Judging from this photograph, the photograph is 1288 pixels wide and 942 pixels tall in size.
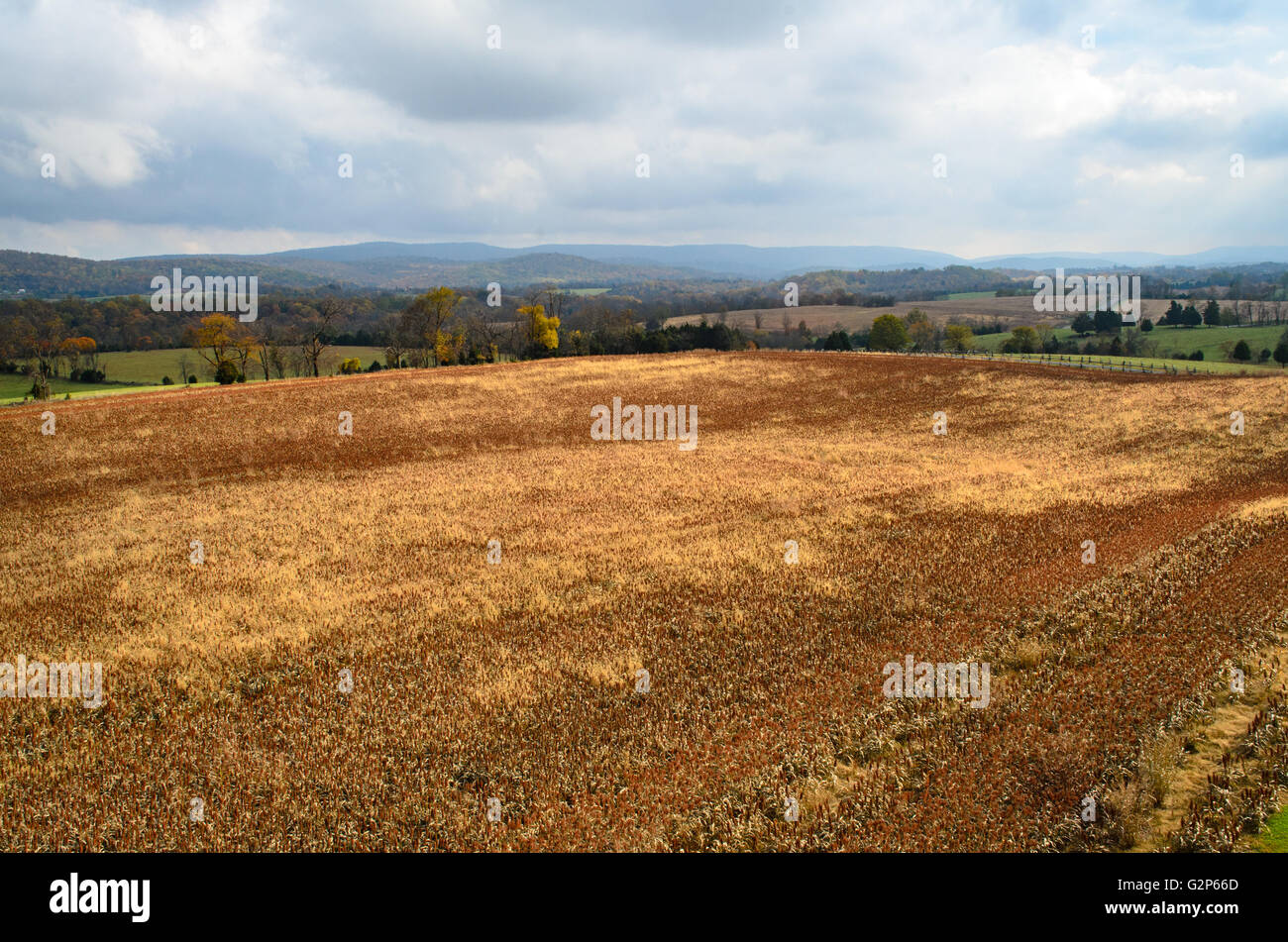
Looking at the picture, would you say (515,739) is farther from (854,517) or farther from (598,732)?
(854,517)

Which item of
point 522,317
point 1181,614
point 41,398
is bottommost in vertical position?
point 1181,614

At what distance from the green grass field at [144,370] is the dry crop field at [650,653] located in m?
46.9

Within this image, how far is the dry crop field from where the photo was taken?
7.76 meters

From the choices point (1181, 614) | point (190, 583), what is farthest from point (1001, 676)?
point (190, 583)

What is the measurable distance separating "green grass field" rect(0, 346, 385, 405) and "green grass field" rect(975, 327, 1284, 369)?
8822cm

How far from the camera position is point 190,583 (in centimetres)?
1673

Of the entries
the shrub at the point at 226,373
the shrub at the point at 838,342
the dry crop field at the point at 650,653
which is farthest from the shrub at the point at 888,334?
the shrub at the point at 226,373

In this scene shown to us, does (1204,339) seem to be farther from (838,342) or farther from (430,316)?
(430,316)

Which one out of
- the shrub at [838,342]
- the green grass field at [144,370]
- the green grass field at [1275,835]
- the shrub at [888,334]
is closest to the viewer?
the green grass field at [1275,835]

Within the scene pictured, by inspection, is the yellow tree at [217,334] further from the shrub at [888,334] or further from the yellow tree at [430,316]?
the shrub at [888,334]

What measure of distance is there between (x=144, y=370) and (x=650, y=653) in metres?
92.9

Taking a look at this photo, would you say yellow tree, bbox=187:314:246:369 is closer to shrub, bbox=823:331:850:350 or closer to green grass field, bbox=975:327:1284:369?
shrub, bbox=823:331:850:350

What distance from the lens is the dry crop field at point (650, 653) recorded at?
25.5ft
